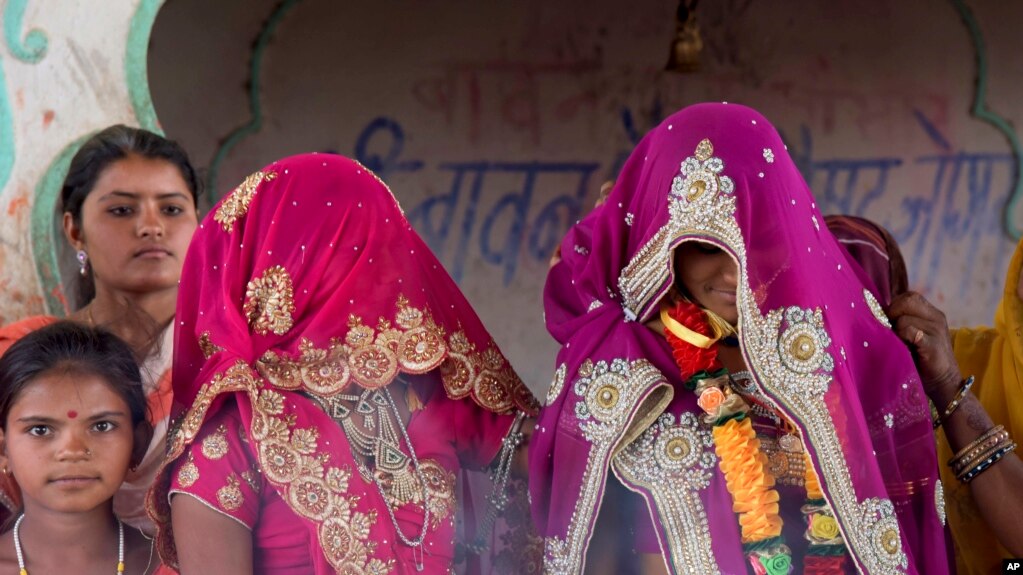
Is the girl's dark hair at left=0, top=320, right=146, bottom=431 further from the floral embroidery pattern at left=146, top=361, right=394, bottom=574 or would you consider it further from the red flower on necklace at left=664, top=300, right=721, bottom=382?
the red flower on necklace at left=664, top=300, right=721, bottom=382

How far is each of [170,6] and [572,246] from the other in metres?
2.55

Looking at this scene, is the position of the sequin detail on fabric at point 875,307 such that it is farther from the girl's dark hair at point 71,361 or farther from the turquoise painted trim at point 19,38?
the turquoise painted trim at point 19,38

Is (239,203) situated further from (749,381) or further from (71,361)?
(749,381)

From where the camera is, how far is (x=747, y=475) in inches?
89.2

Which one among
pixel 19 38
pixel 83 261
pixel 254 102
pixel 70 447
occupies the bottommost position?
pixel 70 447

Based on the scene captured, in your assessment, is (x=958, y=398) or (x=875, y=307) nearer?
(x=875, y=307)

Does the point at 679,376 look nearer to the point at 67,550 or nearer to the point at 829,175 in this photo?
the point at 67,550

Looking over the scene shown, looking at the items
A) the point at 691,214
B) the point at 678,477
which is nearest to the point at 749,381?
A: the point at 678,477

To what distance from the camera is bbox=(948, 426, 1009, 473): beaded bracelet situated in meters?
2.55

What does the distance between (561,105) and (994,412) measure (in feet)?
9.28

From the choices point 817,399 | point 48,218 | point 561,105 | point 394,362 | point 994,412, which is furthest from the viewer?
point 561,105

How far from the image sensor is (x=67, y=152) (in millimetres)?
3551

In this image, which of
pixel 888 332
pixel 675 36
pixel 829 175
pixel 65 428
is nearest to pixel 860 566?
pixel 888 332

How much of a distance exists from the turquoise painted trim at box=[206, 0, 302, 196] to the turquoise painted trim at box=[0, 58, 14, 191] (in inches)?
53.8
